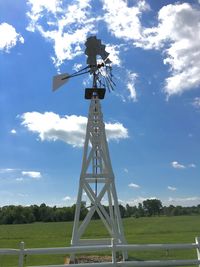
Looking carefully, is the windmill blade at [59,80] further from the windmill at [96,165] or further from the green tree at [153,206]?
the green tree at [153,206]

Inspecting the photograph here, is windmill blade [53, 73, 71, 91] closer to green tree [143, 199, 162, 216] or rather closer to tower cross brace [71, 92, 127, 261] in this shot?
tower cross brace [71, 92, 127, 261]

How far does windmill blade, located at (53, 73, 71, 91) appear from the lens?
21.5 meters

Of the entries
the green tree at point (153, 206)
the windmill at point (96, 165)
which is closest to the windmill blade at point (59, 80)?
the windmill at point (96, 165)

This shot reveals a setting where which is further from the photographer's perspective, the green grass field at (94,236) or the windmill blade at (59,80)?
the windmill blade at (59,80)

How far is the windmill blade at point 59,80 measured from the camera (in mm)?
21500

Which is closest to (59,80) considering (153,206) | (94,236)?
(94,236)

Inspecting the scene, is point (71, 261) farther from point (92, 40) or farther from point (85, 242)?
point (92, 40)

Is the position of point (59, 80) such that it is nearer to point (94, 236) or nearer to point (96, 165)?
point (96, 165)

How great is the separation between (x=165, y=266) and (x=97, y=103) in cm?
1028

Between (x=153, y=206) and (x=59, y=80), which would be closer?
(x=59, y=80)

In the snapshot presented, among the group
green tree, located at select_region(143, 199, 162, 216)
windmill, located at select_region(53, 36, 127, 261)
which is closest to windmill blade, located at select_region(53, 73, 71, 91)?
windmill, located at select_region(53, 36, 127, 261)

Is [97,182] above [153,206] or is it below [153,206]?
below

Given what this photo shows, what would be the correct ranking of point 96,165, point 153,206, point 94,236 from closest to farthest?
point 96,165 < point 94,236 < point 153,206

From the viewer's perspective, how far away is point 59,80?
2155 cm
